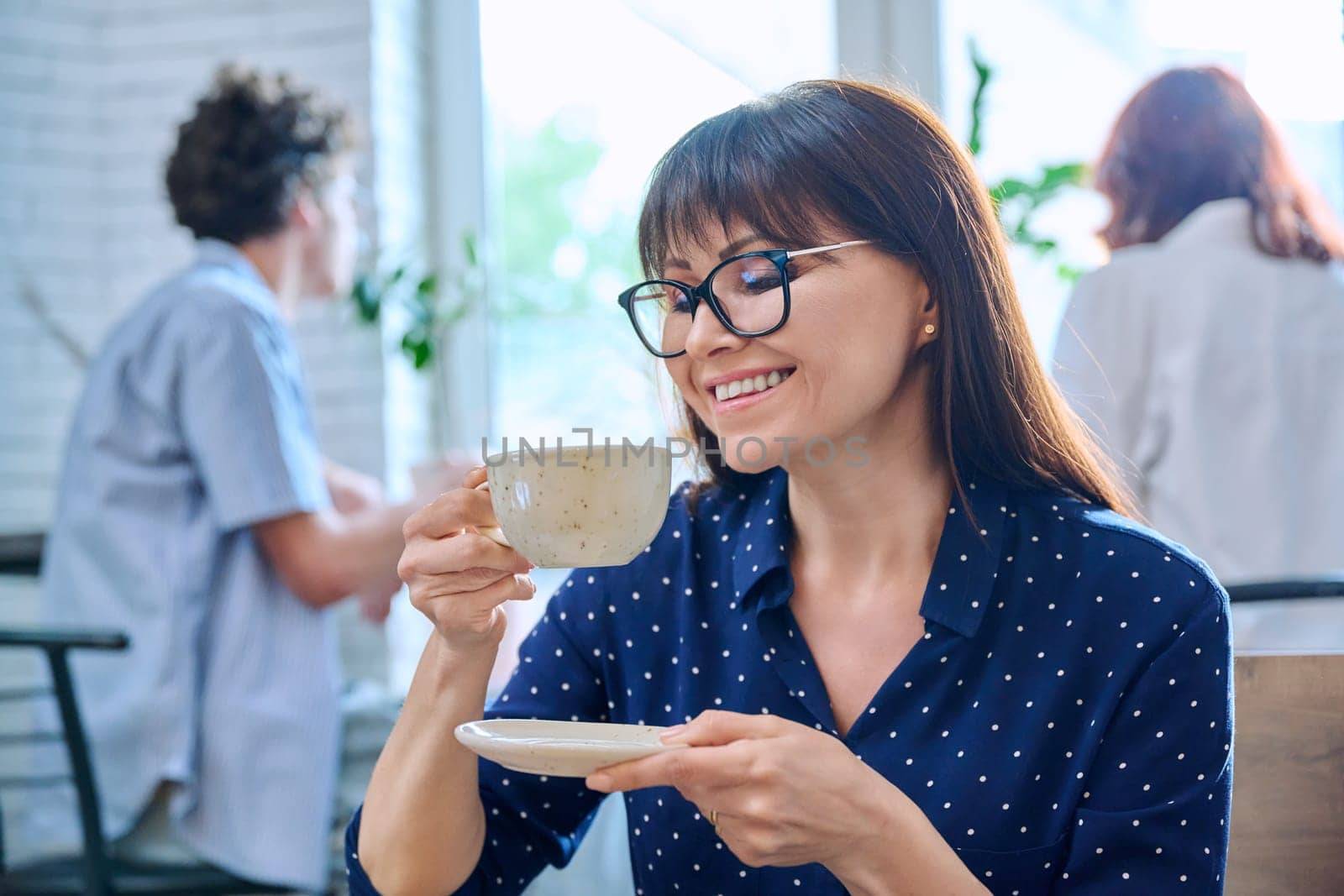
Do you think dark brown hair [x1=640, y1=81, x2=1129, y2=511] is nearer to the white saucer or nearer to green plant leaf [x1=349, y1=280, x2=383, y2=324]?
the white saucer

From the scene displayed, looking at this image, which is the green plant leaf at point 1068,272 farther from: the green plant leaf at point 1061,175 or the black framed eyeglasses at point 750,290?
the black framed eyeglasses at point 750,290

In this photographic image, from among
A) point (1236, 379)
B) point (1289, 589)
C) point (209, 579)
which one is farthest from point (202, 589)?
point (1236, 379)

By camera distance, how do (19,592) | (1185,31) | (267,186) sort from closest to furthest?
(267,186) → (1185,31) → (19,592)

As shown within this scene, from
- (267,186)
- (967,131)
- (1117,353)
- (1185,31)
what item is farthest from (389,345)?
(1185,31)

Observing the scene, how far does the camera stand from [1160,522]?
242 cm

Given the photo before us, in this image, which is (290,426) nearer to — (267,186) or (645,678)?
(267,186)

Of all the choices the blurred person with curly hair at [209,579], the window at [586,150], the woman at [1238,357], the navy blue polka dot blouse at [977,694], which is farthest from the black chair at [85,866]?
the woman at [1238,357]

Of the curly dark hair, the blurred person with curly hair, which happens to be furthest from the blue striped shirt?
the curly dark hair

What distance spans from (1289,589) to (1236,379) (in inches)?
40.1

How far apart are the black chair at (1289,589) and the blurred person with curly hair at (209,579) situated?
1.35 m

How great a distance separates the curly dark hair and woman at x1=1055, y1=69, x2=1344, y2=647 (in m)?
1.52

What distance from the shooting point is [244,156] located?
2568 mm

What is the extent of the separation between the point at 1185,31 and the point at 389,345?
2.04 meters

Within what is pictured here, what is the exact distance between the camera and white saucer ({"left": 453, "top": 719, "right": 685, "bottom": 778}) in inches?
32.7
